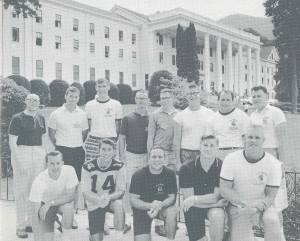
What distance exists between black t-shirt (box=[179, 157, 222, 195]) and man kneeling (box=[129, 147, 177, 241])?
202mm

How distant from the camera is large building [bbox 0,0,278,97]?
109 ft

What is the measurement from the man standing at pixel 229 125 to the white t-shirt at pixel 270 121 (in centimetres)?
17

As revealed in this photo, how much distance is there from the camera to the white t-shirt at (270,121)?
4.91 metres

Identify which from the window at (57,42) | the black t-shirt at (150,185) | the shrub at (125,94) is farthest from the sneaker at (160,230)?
the window at (57,42)

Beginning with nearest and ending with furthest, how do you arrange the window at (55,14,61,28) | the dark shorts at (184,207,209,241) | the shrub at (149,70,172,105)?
the dark shorts at (184,207,209,241) → the shrub at (149,70,172,105) → the window at (55,14,61,28)

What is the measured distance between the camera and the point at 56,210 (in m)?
4.71

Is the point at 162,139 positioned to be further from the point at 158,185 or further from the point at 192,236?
the point at 192,236

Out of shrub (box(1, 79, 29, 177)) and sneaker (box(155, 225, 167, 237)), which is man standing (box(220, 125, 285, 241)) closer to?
sneaker (box(155, 225, 167, 237))

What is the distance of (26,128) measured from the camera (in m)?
5.28

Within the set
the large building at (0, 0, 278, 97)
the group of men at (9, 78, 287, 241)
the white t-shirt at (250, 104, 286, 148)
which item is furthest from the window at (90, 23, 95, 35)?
the white t-shirt at (250, 104, 286, 148)

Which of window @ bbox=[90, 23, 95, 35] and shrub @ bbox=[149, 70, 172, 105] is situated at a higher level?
window @ bbox=[90, 23, 95, 35]

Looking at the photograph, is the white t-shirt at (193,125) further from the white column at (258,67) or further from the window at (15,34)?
the white column at (258,67)

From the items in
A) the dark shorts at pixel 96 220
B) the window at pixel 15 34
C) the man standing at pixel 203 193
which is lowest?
the dark shorts at pixel 96 220

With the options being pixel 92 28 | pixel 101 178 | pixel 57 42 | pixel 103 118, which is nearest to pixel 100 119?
pixel 103 118
